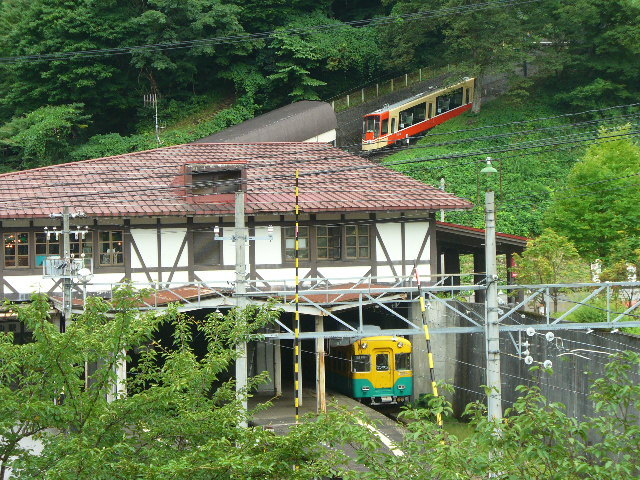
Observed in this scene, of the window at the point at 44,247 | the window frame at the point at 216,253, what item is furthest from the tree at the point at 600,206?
the window at the point at 44,247

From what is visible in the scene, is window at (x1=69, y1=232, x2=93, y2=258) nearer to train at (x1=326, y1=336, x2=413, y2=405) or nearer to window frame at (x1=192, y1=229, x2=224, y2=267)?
window frame at (x1=192, y1=229, x2=224, y2=267)

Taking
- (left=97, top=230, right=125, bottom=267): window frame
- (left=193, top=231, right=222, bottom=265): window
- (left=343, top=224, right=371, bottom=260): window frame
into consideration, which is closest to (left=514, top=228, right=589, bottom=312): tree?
(left=343, top=224, right=371, bottom=260): window frame

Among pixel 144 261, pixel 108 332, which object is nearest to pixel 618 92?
pixel 144 261

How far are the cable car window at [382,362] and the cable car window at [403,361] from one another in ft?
1.08

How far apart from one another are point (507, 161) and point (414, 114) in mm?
6391

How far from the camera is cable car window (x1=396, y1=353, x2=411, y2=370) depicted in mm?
A: 30234

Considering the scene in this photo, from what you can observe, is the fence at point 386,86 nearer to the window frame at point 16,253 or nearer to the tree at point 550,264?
the tree at point 550,264

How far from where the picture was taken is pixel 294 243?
2912 cm

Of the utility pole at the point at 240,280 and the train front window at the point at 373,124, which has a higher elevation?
the train front window at the point at 373,124

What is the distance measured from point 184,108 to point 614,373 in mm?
47391

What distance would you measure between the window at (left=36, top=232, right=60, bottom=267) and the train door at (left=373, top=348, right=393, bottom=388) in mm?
9561

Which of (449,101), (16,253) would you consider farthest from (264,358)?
(449,101)

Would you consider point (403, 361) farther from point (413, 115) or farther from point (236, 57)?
point (236, 57)

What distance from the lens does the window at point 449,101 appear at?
2066 inches
